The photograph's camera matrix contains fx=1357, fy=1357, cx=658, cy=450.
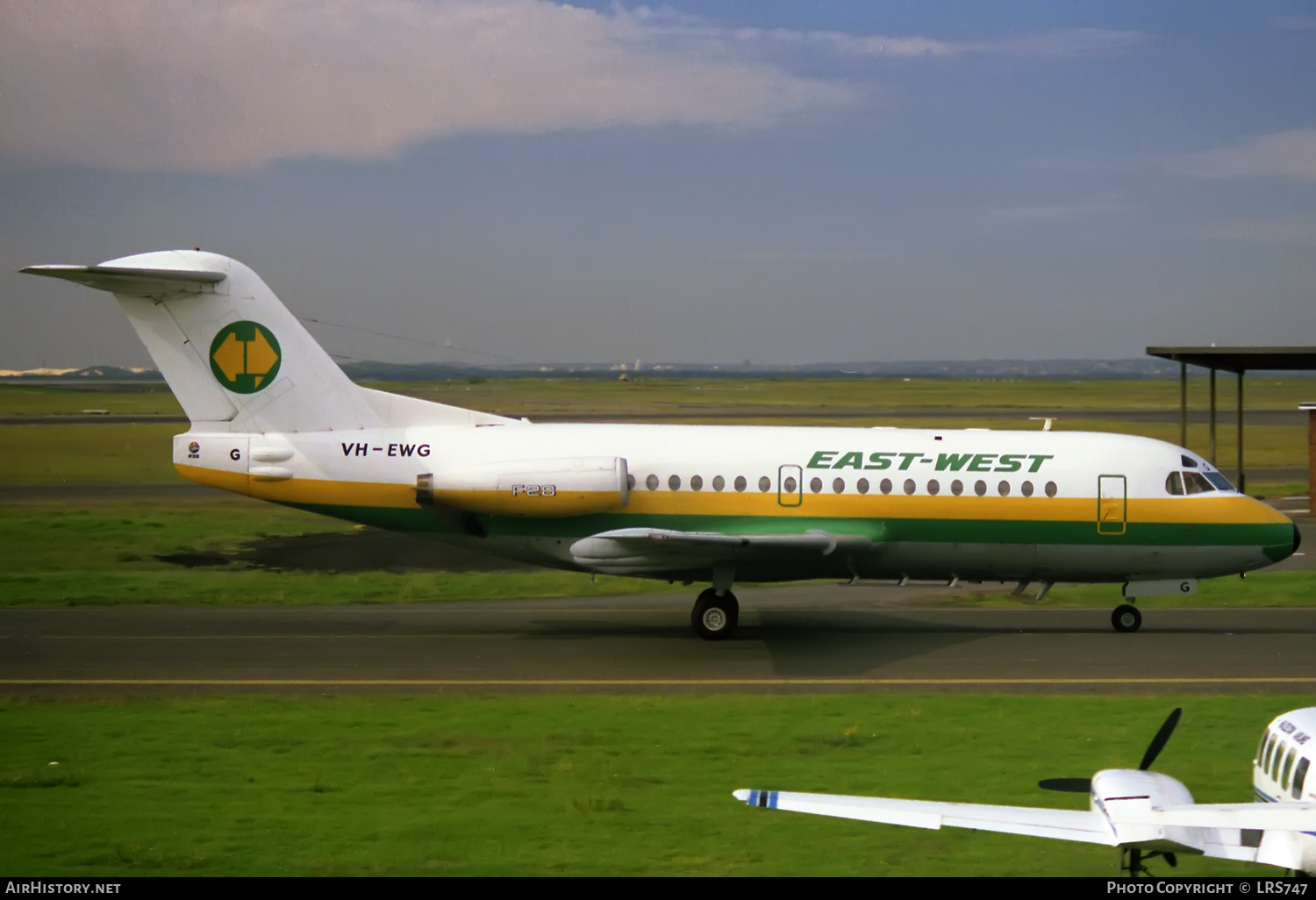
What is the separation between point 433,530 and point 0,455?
128ft

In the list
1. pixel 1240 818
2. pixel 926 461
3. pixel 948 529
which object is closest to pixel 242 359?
pixel 926 461

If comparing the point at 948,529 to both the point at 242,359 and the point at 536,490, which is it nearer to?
the point at 536,490

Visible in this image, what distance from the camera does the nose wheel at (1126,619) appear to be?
2312 centimetres

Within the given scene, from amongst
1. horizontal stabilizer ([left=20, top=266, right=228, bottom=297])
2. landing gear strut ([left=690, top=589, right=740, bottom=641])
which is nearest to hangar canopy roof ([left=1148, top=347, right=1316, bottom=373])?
landing gear strut ([left=690, top=589, right=740, bottom=641])

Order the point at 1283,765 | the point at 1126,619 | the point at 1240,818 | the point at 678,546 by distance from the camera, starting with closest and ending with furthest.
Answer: the point at 1240,818 → the point at 1283,765 → the point at 678,546 → the point at 1126,619

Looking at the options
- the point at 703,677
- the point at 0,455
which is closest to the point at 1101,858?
the point at 703,677

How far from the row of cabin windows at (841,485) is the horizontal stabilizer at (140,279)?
26.6ft

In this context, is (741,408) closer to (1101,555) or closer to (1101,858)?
(1101,555)

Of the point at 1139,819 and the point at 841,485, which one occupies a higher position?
the point at 841,485

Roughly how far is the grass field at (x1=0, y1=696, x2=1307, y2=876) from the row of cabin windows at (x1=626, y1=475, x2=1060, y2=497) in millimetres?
5498

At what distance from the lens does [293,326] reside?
79.1 ft

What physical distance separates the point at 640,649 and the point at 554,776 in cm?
822

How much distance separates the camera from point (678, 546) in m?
21.4

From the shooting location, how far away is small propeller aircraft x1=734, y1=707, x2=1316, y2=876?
690cm
